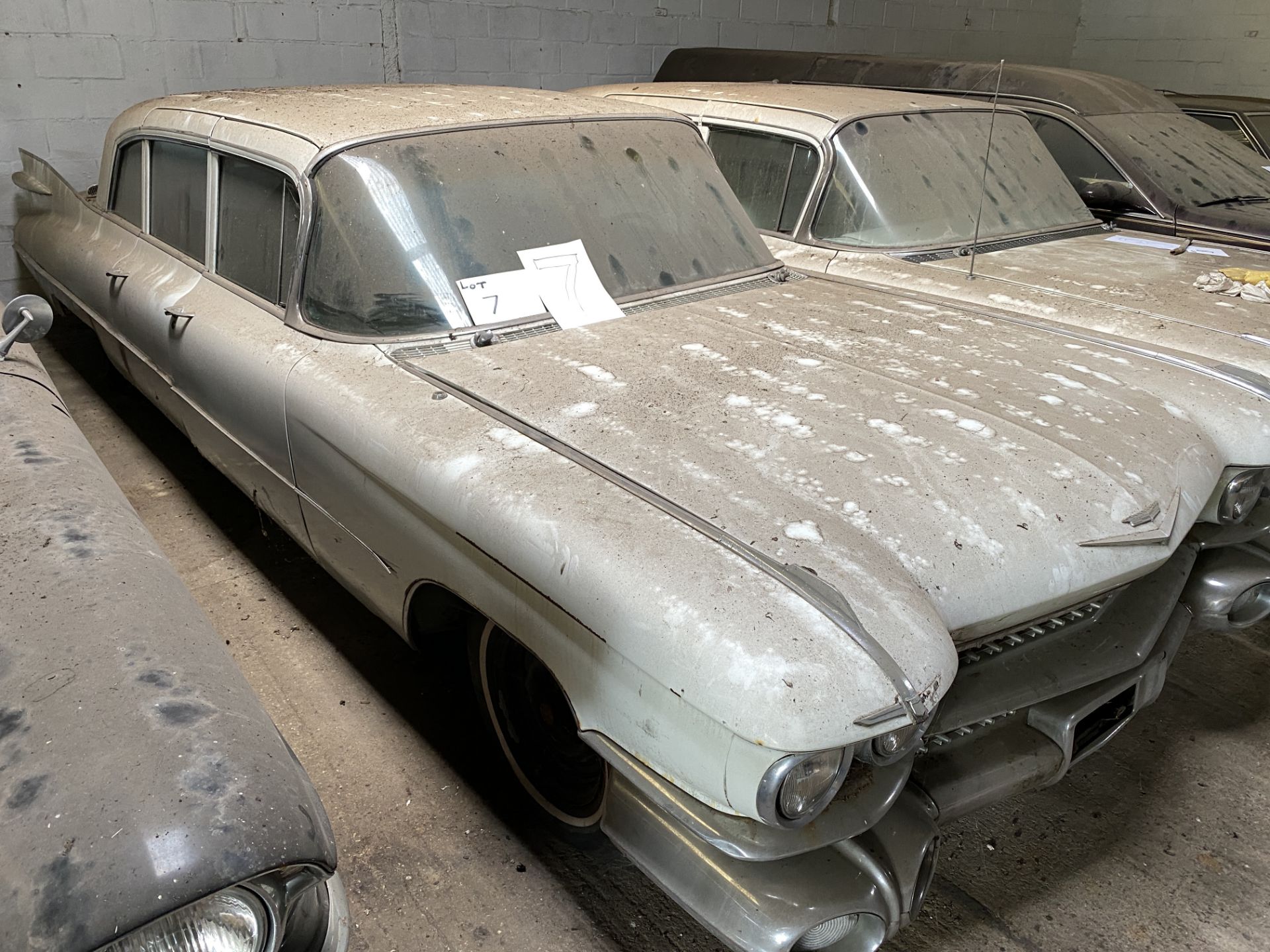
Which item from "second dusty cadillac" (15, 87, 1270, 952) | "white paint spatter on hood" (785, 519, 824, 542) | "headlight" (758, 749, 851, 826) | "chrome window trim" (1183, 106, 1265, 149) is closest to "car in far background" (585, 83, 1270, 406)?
"second dusty cadillac" (15, 87, 1270, 952)

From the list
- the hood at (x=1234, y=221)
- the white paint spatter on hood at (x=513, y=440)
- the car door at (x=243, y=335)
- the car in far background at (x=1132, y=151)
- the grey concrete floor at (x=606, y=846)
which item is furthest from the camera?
the car in far background at (x=1132, y=151)

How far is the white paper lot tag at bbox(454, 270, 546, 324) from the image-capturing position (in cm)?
253

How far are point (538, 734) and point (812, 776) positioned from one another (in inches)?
39.5

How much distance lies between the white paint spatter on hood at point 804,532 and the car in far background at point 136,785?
872 mm

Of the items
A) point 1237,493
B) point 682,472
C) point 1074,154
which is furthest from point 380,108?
point 1074,154

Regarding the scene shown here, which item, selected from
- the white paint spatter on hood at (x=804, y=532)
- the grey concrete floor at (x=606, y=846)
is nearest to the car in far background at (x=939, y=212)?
the grey concrete floor at (x=606, y=846)

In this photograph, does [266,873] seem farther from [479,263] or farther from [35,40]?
[35,40]

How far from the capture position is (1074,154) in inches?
206

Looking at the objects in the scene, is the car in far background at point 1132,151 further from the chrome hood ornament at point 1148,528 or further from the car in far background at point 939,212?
the chrome hood ornament at point 1148,528

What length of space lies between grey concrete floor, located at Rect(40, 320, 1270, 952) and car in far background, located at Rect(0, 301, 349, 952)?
0.88 m

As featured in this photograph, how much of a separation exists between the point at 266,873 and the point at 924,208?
12.0 ft

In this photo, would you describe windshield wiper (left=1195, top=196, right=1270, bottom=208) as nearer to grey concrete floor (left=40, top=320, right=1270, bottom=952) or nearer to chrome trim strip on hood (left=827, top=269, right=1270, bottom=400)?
chrome trim strip on hood (left=827, top=269, right=1270, bottom=400)

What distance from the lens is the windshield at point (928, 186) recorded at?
393 centimetres

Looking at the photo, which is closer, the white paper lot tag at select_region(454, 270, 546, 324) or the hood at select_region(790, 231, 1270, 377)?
the white paper lot tag at select_region(454, 270, 546, 324)
